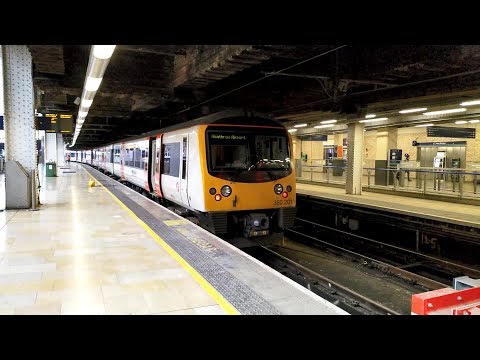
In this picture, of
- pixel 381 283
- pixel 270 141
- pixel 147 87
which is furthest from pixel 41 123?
pixel 381 283

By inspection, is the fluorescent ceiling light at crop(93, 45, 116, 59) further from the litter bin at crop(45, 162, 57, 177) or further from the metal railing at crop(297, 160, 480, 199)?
the litter bin at crop(45, 162, 57, 177)

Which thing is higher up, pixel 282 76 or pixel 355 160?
pixel 282 76

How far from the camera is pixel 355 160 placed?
1462 centimetres

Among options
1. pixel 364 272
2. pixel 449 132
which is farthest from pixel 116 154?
pixel 364 272

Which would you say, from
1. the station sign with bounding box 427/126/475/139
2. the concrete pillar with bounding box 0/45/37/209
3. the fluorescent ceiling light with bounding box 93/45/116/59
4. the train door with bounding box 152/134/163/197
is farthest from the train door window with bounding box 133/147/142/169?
the station sign with bounding box 427/126/475/139

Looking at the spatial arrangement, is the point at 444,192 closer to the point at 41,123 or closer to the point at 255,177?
the point at 255,177

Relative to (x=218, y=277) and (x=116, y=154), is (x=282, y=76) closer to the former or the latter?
(x=218, y=277)

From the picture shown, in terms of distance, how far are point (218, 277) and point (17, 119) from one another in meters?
7.00

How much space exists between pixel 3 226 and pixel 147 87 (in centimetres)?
462

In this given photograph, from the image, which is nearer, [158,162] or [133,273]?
[133,273]

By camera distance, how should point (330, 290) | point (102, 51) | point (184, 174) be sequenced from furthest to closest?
point (184, 174) < point (330, 290) < point (102, 51)

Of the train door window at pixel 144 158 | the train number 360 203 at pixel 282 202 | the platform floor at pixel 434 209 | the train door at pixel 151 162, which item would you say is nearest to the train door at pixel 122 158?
the train door window at pixel 144 158

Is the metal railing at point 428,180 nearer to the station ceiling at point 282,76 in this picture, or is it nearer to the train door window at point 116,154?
the station ceiling at point 282,76

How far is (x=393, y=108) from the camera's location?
1178 centimetres
